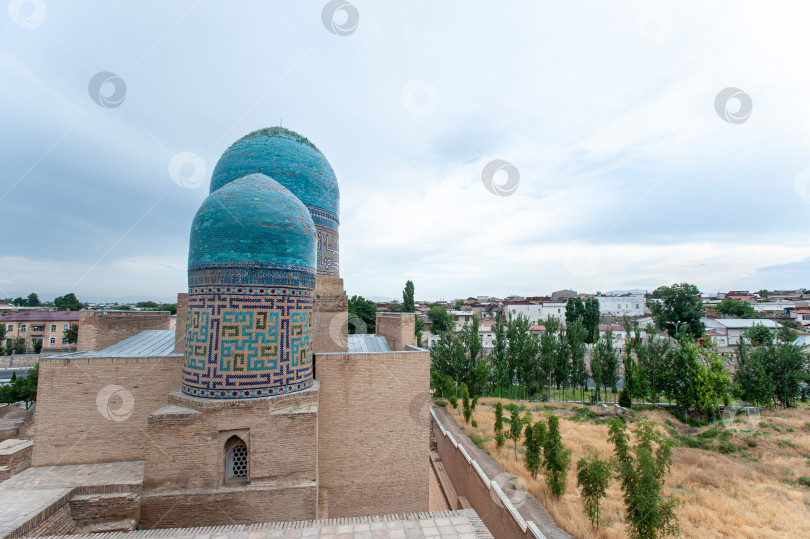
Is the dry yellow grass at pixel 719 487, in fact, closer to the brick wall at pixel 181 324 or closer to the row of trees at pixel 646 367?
the row of trees at pixel 646 367

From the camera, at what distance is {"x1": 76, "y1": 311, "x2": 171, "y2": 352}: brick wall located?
1030 centimetres

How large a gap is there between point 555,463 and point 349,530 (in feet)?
18.5

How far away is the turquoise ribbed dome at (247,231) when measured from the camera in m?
6.83

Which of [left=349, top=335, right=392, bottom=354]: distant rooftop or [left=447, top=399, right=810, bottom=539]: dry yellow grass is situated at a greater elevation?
[left=349, top=335, right=392, bottom=354]: distant rooftop

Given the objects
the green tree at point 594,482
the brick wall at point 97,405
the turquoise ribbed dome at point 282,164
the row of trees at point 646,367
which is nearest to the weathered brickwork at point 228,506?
the brick wall at point 97,405

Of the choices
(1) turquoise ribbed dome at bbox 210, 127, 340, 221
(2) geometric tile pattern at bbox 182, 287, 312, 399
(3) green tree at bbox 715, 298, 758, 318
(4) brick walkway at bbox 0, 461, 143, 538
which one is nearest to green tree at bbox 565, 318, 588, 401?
(1) turquoise ribbed dome at bbox 210, 127, 340, 221

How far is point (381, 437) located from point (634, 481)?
4.82m

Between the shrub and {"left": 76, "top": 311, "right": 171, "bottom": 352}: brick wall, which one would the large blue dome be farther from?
the shrub

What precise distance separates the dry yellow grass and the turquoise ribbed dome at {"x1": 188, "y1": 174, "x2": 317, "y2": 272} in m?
7.92

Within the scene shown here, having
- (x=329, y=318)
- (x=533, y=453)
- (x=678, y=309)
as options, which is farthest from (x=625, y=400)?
(x=678, y=309)

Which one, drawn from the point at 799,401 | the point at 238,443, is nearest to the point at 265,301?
the point at 238,443

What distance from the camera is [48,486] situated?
6.47m

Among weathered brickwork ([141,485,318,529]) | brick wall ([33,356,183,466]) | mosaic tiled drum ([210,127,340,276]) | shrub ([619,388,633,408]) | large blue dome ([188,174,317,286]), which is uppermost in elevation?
mosaic tiled drum ([210,127,340,276])

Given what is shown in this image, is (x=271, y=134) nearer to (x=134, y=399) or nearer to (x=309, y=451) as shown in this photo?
(x=134, y=399)
